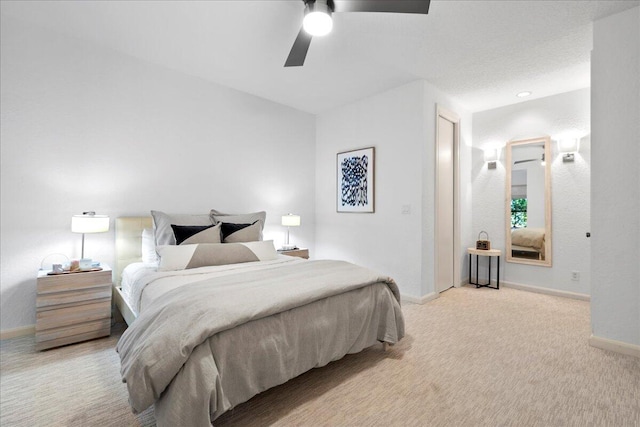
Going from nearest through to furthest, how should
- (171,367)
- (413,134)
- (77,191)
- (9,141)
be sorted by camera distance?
Answer: (171,367) < (9,141) < (77,191) < (413,134)

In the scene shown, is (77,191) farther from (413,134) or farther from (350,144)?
(413,134)

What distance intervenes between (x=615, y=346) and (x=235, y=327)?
9.58 ft

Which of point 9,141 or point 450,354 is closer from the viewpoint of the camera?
point 450,354

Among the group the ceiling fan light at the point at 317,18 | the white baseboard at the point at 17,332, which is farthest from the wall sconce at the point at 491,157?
the white baseboard at the point at 17,332

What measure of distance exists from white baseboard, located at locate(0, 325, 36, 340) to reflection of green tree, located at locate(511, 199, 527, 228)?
5611 millimetres

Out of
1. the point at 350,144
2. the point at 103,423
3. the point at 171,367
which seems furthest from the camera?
the point at 350,144

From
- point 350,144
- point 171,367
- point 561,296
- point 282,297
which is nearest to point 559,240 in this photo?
point 561,296

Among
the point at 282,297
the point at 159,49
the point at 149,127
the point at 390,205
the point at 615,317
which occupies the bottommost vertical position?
the point at 615,317

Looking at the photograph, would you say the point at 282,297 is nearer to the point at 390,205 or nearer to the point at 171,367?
the point at 171,367

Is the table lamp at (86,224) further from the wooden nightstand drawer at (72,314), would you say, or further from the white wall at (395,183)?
the white wall at (395,183)

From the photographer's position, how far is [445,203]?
4.04 meters

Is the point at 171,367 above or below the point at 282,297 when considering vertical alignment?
below

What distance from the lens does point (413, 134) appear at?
11.9 ft

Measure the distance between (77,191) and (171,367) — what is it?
239cm
